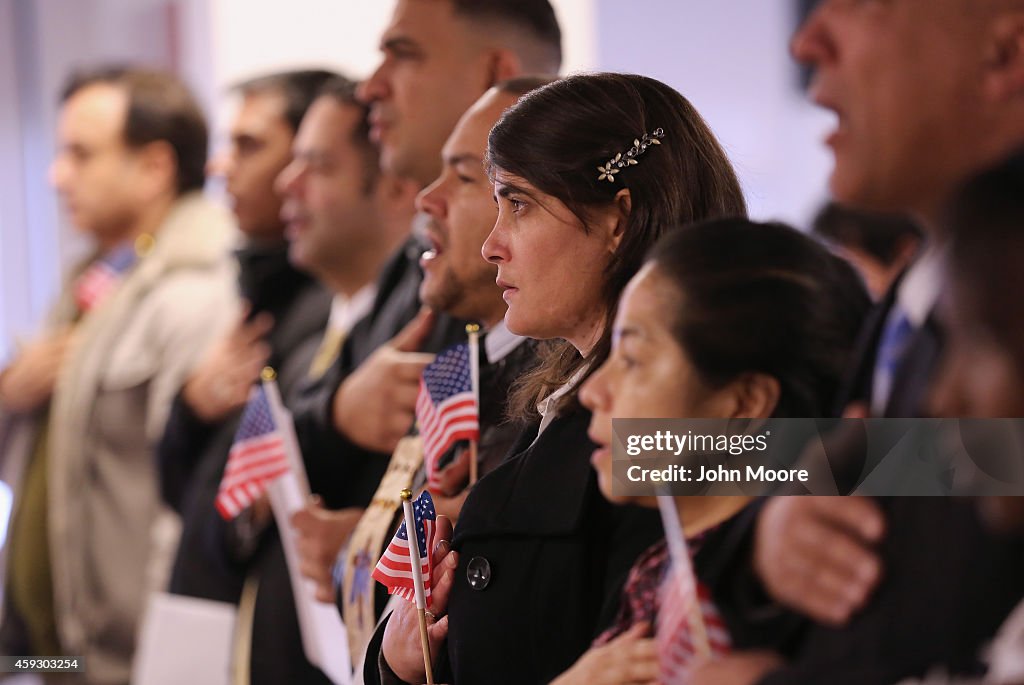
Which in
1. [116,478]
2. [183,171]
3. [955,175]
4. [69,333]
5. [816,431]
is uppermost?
[955,175]

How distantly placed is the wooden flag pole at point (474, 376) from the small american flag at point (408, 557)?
0.41ft

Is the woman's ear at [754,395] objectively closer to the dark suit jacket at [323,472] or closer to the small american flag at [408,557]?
the small american flag at [408,557]

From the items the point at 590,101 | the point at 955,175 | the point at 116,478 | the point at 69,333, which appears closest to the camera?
the point at 955,175

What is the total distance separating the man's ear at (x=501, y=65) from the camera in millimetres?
2139

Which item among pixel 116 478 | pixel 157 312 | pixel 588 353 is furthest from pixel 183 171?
pixel 588 353

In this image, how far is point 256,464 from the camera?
2338mm

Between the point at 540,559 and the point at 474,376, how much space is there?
41 centimetres

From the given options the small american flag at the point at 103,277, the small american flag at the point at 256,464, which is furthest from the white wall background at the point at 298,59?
the small american flag at the point at 103,277

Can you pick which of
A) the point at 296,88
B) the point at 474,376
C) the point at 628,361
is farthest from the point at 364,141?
the point at 628,361

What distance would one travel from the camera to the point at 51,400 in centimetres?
373

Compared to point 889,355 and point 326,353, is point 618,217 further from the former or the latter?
point 326,353

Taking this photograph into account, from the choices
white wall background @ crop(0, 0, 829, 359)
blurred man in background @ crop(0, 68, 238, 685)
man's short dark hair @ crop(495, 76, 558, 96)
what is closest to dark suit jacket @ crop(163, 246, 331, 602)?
blurred man in background @ crop(0, 68, 238, 685)

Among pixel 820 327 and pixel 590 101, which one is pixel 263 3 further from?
pixel 820 327

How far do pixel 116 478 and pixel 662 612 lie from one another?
102 inches
